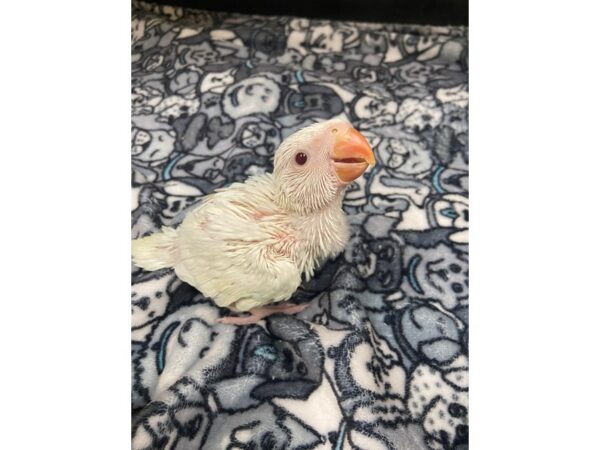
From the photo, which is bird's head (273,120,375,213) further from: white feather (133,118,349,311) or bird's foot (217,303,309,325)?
bird's foot (217,303,309,325)

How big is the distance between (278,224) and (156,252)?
258 millimetres

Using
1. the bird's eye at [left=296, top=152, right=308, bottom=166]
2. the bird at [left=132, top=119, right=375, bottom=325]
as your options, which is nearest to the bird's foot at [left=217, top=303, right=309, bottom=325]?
the bird at [left=132, top=119, right=375, bottom=325]

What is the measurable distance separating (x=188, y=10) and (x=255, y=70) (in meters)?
0.55

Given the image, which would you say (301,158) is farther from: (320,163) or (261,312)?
(261,312)

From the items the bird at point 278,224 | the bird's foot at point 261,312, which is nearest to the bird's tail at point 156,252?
the bird at point 278,224

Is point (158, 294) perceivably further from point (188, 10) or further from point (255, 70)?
point (188, 10)

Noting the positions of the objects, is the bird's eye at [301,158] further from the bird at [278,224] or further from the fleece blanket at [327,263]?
the fleece blanket at [327,263]

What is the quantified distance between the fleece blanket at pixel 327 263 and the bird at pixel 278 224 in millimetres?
103

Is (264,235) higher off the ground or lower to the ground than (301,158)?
lower

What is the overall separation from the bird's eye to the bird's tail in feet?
0.93

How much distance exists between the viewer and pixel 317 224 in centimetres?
79

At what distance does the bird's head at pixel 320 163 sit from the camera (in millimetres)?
727

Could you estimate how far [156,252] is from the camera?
87cm

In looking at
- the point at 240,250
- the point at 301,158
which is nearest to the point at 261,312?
the point at 240,250
